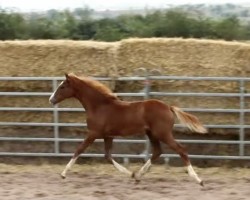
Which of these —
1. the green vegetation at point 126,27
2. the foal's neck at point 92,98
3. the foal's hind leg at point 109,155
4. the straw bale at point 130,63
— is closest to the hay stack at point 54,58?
the straw bale at point 130,63

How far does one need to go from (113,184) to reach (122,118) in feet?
2.74

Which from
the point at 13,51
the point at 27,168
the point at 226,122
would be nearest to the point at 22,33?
the point at 13,51

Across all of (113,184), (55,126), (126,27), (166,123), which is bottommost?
(113,184)

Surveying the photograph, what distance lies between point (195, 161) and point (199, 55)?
1.56 metres

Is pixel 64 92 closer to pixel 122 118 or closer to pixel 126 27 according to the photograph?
pixel 122 118

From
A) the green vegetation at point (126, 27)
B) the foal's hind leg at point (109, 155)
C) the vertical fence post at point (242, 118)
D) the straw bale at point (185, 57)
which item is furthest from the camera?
the green vegetation at point (126, 27)

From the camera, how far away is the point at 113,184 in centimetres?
845

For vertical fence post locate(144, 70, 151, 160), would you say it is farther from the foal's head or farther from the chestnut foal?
the foal's head

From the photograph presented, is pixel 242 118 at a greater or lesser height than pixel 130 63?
lesser

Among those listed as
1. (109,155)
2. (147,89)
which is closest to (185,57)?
(147,89)

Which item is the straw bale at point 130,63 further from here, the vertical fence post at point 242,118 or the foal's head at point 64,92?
the foal's head at point 64,92

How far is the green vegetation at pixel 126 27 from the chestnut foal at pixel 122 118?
4548mm

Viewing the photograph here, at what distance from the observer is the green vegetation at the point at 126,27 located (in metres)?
13.4

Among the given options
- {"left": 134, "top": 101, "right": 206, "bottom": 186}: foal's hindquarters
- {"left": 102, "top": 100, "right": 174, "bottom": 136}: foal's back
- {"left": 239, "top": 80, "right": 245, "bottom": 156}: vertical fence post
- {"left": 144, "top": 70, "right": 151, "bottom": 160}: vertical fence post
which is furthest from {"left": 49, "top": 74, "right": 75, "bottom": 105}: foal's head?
{"left": 239, "top": 80, "right": 245, "bottom": 156}: vertical fence post
